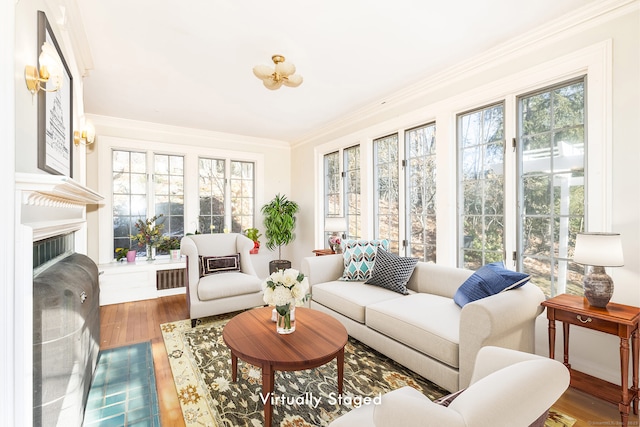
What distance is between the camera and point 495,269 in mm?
2301

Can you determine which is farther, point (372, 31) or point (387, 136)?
point (387, 136)

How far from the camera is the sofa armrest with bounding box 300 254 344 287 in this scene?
3.48m

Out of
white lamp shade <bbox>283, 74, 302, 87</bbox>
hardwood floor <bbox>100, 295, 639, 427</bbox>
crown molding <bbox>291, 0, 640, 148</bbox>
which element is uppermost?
crown molding <bbox>291, 0, 640, 148</bbox>

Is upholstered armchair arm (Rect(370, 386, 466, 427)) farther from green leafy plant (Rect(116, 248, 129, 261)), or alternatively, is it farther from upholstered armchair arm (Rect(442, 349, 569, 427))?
green leafy plant (Rect(116, 248, 129, 261))

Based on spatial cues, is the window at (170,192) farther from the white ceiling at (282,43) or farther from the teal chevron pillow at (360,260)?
the teal chevron pillow at (360,260)

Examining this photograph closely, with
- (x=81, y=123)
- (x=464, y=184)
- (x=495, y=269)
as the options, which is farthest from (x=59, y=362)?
(x=464, y=184)

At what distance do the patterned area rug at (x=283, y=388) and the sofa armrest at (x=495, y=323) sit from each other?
0.41m

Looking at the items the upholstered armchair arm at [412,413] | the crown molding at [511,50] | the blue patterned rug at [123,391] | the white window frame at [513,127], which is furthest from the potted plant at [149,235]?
the upholstered armchair arm at [412,413]

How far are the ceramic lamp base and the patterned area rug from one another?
2.44 feet

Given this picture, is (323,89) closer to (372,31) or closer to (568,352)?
(372,31)

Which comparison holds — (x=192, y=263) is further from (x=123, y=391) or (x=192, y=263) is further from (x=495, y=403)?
(x=495, y=403)

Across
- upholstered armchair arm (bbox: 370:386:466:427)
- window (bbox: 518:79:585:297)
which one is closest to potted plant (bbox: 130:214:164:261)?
upholstered armchair arm (bbox: 370:386:466:427)

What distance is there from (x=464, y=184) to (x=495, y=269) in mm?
1164

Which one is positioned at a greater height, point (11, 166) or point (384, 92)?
point (384, 92)
